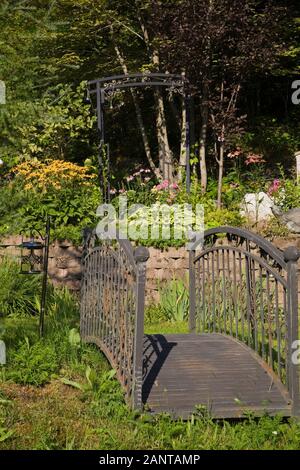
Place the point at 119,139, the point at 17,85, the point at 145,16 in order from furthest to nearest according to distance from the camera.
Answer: the point at 119,139
the point at 145,16
the point at 17,85

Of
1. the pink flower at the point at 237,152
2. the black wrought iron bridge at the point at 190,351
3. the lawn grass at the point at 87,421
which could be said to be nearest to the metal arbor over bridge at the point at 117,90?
the pink flower at the point at 237,152

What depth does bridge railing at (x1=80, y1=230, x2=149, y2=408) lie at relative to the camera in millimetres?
4160

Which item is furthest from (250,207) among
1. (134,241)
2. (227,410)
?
(227,410)

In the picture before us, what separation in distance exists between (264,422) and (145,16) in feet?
34.3

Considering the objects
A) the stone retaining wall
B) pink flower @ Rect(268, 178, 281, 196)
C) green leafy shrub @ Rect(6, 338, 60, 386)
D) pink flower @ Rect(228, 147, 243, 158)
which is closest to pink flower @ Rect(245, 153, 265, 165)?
pink flower @ Rect(228, 147, 243, 158)

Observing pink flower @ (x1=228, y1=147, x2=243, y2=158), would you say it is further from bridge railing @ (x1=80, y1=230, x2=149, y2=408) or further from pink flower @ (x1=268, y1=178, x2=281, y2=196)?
bridge railing @ (x1=80, y1=230, x2=149, y2=408)

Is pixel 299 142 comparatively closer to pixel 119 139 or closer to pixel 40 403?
pixel 119 139

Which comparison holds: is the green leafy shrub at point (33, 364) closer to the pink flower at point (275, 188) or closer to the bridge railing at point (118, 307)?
the bridge railing at point (118, 307)

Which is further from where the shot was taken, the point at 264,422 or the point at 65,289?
the point at 65,289

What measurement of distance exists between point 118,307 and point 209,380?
865mm

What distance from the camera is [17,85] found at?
4957 millimetres

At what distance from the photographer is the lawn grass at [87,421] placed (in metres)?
3.92

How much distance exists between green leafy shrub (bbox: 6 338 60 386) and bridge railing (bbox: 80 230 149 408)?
0.43m

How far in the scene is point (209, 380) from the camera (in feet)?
15.3
